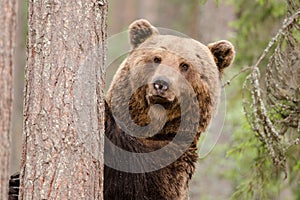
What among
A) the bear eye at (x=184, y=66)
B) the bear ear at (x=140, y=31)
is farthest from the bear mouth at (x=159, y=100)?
the bear ear at (x=140, y=31)

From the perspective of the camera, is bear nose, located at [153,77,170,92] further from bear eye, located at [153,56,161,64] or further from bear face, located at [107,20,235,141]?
bear eye, located at [153,56,161,64]

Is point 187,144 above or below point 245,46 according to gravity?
below

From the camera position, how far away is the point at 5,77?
11.8 feet

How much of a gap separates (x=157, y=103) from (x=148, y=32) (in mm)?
929

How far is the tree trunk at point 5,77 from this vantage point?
357cm

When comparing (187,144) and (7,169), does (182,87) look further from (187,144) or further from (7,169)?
(7,169)

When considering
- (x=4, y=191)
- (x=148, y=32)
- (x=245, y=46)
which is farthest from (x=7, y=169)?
(x=245, y=46)

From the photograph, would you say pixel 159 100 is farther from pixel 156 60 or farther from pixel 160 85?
pixel 156 60

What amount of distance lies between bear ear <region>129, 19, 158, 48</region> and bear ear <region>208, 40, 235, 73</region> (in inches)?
23.9

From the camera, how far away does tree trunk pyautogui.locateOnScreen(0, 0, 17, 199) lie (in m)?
3.57

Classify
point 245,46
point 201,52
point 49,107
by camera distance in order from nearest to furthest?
point 49,107, point 201,52, point 245,46

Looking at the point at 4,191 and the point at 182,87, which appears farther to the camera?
the point at 182,87

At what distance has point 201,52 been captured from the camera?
235 inches

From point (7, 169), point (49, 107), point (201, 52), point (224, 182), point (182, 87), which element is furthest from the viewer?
point (224, 182)
